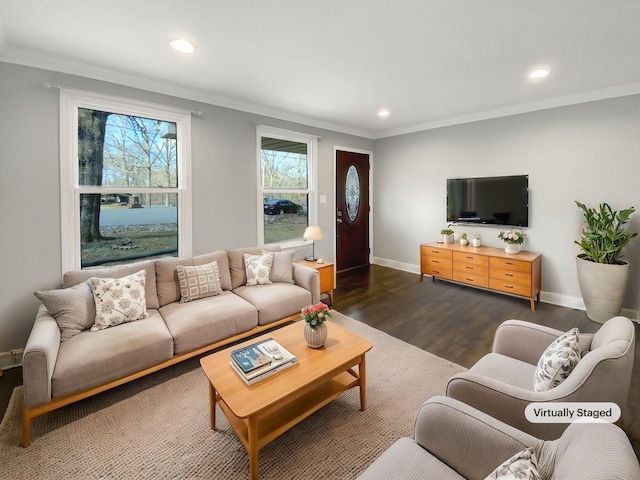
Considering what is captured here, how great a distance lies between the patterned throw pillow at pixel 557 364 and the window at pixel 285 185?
133 inches

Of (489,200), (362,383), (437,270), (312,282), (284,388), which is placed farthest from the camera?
(437,270)

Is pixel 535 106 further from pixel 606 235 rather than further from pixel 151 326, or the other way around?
pixel 151 326

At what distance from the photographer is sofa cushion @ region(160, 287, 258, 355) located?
2.45 meters

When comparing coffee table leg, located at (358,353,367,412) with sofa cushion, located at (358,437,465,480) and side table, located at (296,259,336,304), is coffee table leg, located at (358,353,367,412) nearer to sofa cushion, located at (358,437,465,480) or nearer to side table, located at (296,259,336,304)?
sofa cushion, located at (358,437,465,480)

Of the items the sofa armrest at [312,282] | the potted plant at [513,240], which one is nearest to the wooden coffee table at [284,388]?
the sofa armrest at [312,282]

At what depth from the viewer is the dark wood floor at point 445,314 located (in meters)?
2.84

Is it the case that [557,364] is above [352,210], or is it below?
below

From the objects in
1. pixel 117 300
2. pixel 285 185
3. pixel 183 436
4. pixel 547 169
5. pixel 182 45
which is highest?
pixel 182 45

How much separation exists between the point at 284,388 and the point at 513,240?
3817 millimetres

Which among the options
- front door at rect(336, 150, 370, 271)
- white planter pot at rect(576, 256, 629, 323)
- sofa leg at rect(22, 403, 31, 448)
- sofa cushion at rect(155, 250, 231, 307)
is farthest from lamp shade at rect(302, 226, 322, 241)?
white planter pot at rect(576, 256, 629, 323)

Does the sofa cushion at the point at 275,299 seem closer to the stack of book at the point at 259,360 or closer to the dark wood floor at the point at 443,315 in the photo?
the dark wood floor at the point at 443,315

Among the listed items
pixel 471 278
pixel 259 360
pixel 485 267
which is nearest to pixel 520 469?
pixel 259 360

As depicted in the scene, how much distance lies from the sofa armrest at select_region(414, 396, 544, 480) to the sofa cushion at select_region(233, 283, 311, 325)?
1939mm

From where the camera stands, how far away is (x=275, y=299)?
10.0 feet
